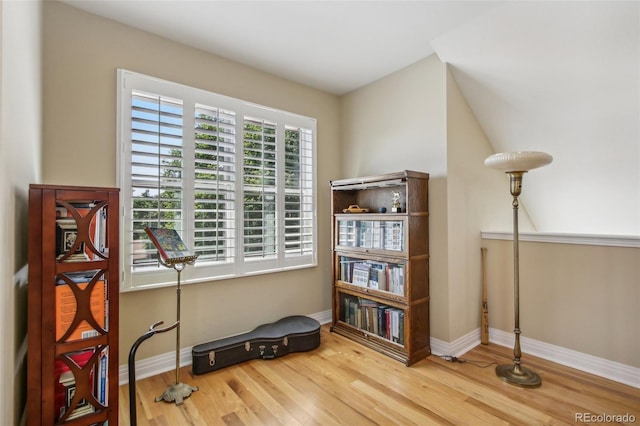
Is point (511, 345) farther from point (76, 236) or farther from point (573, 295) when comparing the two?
point (76, 236)

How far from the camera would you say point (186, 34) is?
251cm

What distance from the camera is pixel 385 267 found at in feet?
9.45

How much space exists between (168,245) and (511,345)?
3.13 m

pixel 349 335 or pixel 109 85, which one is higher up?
pixel 109 85

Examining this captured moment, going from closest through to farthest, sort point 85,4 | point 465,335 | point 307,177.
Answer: point 85,4 → point 465,335 → point 307,177

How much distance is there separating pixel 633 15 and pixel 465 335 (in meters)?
2.64

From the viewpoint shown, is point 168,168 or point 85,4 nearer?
point 85,4

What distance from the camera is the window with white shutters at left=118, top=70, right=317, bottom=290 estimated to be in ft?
7.79

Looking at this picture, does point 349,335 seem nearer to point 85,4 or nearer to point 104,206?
point 104,206

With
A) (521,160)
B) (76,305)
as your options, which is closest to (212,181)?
(76,305)

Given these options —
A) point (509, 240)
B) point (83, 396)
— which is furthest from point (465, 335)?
point (83, 396)

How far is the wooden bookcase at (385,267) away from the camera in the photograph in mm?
2668

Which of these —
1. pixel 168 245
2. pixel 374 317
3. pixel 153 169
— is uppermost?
pixel 153 169

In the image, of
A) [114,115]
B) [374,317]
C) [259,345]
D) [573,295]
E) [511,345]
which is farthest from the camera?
[374,317]
